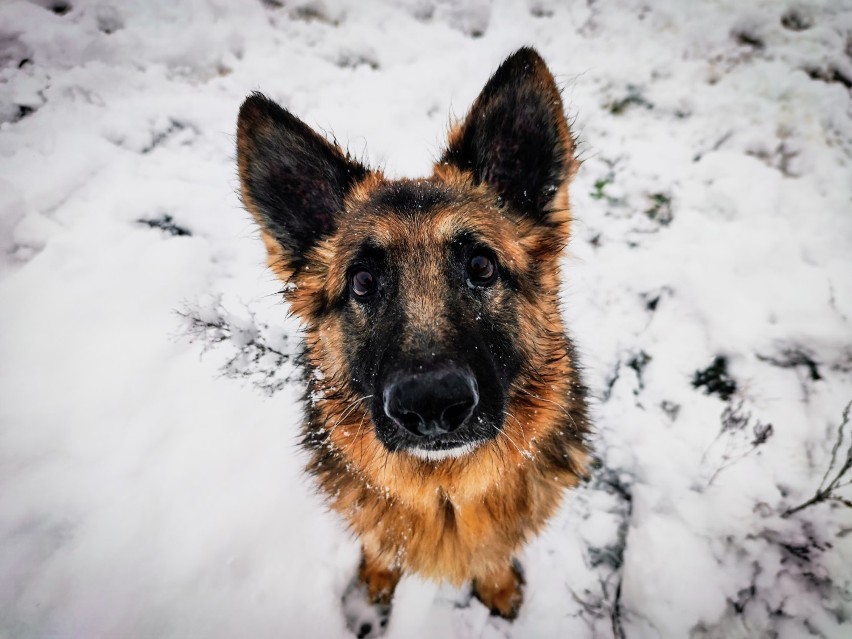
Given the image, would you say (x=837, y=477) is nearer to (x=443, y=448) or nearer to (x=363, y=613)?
(x=443, y=448)

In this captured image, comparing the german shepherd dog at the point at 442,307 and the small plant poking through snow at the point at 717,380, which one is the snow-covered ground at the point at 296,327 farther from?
the german shepherd dog at the point at 442,307

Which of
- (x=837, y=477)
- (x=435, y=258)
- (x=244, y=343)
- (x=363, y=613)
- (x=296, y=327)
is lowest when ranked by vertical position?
(x=363, y=613)

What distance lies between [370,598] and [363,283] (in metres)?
2.03

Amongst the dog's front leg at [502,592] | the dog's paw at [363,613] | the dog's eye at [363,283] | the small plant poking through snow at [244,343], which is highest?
the dog's eye at [363,283]

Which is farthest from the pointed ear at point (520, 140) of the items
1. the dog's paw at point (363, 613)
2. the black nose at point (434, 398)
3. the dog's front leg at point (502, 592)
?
the dog's paw at point (363, 613)

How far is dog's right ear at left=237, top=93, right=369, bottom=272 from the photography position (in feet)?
6.92

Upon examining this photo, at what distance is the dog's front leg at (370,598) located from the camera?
2.56 m

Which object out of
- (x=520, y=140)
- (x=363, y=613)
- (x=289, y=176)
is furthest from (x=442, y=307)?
(x=363, y=613)

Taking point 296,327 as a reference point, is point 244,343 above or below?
below

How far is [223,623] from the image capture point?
2535 millimetres

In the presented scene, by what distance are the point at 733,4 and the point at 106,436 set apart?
20.5ft

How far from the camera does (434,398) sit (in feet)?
5.26

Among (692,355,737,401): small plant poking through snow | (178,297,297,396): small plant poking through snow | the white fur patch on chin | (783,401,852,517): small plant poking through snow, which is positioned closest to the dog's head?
the white fur patch on chin

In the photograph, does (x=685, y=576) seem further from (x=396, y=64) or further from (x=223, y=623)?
(x=396, y=64)
